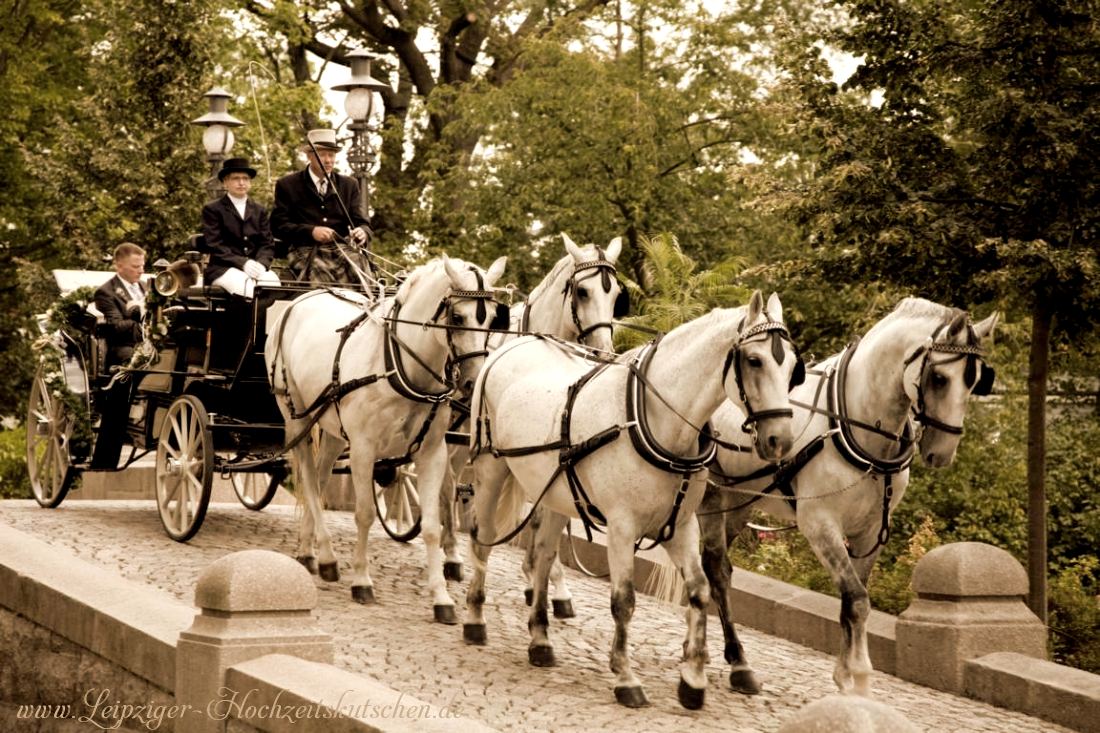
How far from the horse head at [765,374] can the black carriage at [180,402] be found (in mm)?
4815

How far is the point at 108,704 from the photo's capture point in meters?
9.73

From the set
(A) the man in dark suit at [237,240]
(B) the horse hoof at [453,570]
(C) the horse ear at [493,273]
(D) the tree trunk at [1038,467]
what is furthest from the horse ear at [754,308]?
(A) the man in dark suit at [237,240]

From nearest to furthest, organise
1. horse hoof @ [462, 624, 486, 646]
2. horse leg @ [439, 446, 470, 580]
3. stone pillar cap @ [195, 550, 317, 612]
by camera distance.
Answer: stone pillar cap @ [195, 550, 317, 612], horse hoof @ [462, 624, 486, 646], horse leg @ [439, 446, 470, 580]

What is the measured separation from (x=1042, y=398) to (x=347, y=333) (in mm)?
5407

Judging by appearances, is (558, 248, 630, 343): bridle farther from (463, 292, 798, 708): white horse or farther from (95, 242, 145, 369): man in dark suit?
(95, 242, 145, 369): man in dark suit

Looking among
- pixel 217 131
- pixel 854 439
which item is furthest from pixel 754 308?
pixel 217 131

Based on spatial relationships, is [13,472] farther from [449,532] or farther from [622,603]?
[622,603]

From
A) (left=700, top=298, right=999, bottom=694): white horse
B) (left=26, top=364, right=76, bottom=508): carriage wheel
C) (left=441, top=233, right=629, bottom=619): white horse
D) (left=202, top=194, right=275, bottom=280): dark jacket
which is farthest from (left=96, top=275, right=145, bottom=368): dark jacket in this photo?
(left=700, top=298, right=999, bottom=694): white horse

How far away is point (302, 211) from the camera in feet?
42.7

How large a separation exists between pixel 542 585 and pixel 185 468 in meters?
4.01

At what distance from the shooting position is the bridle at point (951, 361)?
8.46m

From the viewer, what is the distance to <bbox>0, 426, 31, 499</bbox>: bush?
19.6 m

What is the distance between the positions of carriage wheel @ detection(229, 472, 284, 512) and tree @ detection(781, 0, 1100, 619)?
236 inches

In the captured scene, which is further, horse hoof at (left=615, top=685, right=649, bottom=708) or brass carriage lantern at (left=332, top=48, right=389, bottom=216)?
brass carriage lantern at (left=332, top=48, right=389, bottom=216)
